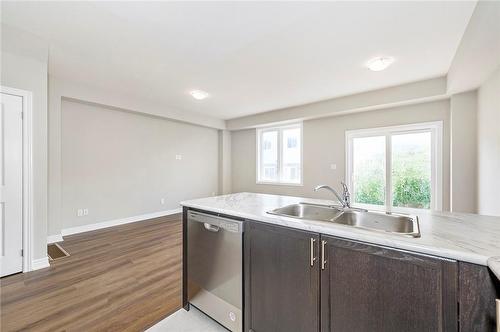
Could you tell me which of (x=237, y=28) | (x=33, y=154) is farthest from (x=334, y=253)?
(x=33, y=154)

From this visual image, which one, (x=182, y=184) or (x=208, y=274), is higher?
(x=182, y=184)

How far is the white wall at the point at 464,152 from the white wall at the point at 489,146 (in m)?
0.17

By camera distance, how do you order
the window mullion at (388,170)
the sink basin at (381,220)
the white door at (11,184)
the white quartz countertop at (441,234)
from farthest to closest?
the window mullion at (388,170) < the white door at (11,184) < the sink basin at (381,220) < the white quartz countertop at (441,234)

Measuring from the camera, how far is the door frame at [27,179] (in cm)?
252

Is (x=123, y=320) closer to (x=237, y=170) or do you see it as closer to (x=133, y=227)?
(x=133, y=227)

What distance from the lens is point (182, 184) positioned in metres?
5.85

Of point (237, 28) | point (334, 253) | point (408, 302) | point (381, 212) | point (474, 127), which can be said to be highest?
point (237, 28)

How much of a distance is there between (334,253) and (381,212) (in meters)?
0.64

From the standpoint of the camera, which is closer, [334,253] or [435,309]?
[435,309]

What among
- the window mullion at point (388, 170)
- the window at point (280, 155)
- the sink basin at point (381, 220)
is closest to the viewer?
the sink basin at point (381, 220)

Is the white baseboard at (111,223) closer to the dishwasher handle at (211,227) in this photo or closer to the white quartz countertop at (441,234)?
the dishwasher handle at (211,227)

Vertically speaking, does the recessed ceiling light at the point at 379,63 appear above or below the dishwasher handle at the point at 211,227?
above

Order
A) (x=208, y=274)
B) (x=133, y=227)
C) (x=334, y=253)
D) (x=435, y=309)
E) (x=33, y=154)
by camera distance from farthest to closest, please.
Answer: (x=133, y=227)
(x=33, y=154)
(x=208, y=274)
(x=334, y=253)
(x=435, y=309)

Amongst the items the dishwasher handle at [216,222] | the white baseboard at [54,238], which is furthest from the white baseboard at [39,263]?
the dishwasher handle at [216,222]
